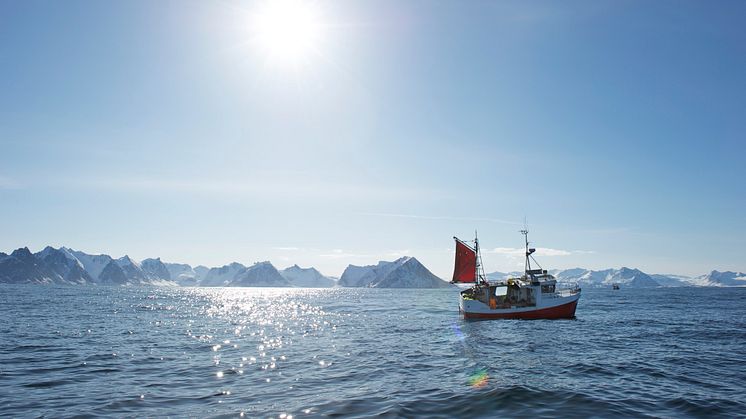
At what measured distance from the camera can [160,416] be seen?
1545 cm

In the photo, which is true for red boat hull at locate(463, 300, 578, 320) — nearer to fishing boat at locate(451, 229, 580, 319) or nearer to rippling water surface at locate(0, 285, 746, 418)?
fishing boat at locate(451, 229, 580, 319)

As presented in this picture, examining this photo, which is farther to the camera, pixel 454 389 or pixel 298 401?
pixel 454 389

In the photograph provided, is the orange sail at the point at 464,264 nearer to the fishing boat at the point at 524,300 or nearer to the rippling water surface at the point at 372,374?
the fishing boat at the point at 524,300

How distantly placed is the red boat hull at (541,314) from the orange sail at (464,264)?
361 inches

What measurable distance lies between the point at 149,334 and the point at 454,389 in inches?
1316

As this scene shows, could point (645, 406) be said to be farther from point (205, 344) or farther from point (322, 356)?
point (205, 344)

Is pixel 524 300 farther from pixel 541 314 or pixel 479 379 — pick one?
pixel 479 379

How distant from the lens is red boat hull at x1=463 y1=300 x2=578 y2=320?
52938 mm

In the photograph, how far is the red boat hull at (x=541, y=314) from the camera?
174 feet

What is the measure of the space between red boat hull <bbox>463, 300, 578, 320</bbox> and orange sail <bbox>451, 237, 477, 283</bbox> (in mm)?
9171

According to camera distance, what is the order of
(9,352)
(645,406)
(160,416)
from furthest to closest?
1. (9,352)
2. (645,406)
3. (160,416)

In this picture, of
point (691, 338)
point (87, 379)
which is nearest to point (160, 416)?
point (87, 379)

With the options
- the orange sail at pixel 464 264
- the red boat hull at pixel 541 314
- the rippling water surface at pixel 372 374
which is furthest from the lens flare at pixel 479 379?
the orange sail at pixel 464 264

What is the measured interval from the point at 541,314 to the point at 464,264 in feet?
49.1
